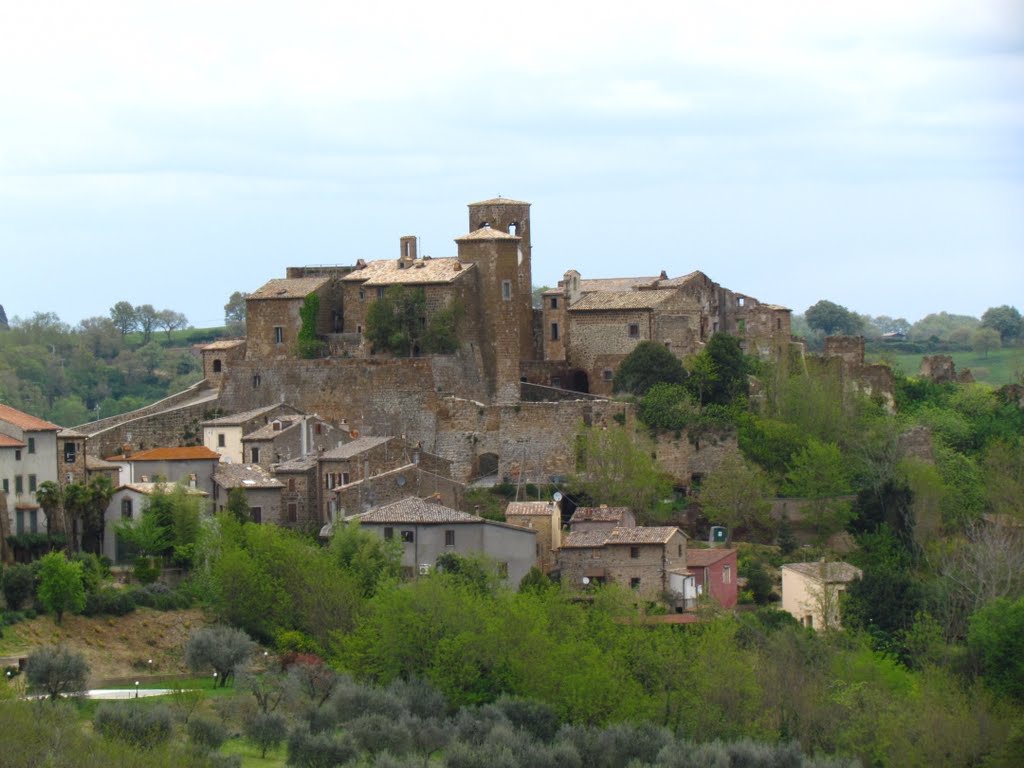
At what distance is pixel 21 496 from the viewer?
6222 cm

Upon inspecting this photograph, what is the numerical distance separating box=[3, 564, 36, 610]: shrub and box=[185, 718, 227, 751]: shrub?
8.89 metres

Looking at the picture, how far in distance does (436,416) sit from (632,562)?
909 centimetres

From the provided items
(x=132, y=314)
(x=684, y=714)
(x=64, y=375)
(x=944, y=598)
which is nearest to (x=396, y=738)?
(x=684, y=714)

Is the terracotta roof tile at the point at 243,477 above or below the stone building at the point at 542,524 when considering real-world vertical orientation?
above

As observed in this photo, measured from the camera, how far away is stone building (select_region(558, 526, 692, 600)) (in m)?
63.9

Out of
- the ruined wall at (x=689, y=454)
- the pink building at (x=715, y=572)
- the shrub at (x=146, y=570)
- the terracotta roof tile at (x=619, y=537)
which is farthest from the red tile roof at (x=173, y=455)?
the pink building at (x=715, y=572)

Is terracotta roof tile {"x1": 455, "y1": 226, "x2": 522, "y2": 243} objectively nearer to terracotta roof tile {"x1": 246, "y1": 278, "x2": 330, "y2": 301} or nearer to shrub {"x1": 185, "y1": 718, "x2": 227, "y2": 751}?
terracotta roof tile {"x1": 246, "y1": 278, "x2": 330, "y2": 301}

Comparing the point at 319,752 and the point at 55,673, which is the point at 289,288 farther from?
the point at 319,752

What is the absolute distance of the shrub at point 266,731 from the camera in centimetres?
5153

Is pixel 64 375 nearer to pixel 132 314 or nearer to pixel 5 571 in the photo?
pixel 132 314

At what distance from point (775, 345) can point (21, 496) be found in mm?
27228

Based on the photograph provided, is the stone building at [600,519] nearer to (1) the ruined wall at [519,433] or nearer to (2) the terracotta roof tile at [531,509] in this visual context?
(2) the terracotta roof tile at [531,509]

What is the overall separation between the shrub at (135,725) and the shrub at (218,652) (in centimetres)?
634

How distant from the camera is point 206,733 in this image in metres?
50.6
